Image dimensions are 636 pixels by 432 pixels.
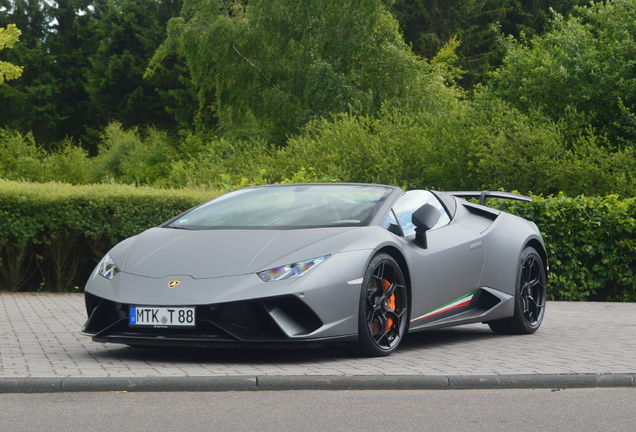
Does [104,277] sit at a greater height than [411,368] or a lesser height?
greater

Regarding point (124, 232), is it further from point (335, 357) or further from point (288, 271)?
point (288, 271)

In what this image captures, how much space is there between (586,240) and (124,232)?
6367mm

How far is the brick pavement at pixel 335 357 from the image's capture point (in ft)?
18.5

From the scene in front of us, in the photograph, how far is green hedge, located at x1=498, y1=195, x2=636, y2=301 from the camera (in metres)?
12.0

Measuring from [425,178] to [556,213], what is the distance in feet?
38.5

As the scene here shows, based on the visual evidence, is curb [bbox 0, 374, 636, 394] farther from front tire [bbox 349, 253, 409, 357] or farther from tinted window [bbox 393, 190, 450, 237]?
tinted window [bbox 393, 190, 450, 237]

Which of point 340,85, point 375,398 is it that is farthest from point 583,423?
point 340,85

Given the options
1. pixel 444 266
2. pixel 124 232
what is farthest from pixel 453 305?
pixel 124 232

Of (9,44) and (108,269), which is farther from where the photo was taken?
(9,44)

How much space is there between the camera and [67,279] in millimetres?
12273

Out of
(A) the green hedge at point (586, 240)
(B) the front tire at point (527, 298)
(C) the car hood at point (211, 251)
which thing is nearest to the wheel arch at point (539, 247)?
(B) the front tire at point (527, 298)

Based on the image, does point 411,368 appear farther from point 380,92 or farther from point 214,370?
point 380,92

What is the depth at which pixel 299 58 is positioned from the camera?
38.2 meters

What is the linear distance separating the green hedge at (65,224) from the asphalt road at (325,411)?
23.1ft
